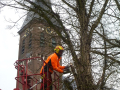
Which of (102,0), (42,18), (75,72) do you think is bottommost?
(75,72)

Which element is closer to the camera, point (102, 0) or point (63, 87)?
point (63, 87)

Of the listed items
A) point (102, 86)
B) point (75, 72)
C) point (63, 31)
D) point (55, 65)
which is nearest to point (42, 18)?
point (63, 31)

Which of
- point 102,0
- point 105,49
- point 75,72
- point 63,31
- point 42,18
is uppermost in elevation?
point 102,0

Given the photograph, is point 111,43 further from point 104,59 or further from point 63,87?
point 63,87

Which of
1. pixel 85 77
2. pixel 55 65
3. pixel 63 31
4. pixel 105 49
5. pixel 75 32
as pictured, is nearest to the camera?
pixel 85 77

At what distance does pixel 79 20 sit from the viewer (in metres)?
6.34

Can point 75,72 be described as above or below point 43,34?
below

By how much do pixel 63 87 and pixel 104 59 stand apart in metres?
1.44

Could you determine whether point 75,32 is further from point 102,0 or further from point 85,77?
point 85,77

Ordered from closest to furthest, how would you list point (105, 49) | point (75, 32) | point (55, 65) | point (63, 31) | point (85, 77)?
1. point (85, 77)
2. point (55, 65)
3. point (63, 31)
4. point (105, 49)
5. point (75, 32)

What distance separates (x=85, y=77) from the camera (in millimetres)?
5195

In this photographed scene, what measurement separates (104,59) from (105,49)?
A: 0.74 meters

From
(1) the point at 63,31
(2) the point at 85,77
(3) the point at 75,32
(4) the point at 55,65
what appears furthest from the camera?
(3) the point at 75,32

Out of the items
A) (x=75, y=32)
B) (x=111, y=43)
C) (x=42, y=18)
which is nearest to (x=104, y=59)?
(x=111, y=43)
